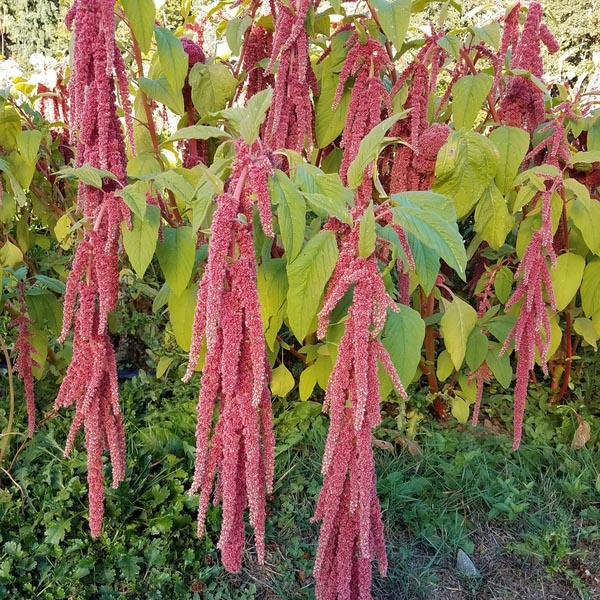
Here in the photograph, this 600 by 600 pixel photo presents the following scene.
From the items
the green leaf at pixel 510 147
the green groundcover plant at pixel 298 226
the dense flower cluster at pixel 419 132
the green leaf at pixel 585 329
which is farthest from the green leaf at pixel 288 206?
the green leaf at pixel 585 329

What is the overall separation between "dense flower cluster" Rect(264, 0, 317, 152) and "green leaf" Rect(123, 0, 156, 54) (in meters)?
0.29

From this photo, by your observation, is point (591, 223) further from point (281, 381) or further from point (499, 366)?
point (281, 381)

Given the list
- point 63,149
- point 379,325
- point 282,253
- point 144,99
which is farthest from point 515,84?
point 63,149

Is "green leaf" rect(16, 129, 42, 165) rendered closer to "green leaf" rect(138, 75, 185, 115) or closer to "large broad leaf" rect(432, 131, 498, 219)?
"green leaf" rect(138, 75, 185, 115)

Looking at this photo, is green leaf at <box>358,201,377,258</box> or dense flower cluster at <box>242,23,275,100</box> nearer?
green leaf at <box>358,201,377,258</box>

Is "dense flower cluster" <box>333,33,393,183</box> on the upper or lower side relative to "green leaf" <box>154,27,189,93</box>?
lower

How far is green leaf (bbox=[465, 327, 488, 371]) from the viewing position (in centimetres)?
196

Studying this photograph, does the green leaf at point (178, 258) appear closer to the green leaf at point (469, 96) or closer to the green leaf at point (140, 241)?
the green leaf at point (140, 241)

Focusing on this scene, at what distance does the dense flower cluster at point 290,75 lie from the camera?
4.53ft

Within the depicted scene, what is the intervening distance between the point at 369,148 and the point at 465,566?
1403 millimetres

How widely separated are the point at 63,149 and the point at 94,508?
1.50 meters

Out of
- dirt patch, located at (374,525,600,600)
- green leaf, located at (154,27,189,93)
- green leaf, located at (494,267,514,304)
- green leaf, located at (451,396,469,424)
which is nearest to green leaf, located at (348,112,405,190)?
green leaf, located at (154,27,189,93)

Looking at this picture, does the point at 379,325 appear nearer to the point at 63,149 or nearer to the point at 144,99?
the point at 144,99

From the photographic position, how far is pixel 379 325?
96 centimetres
